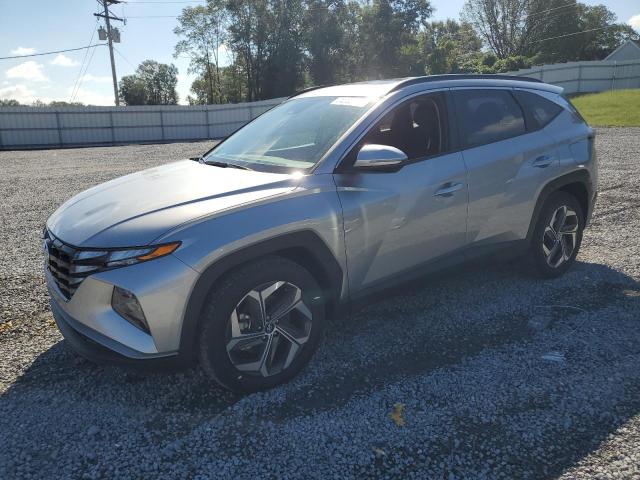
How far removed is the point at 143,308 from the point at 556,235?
12.1 ft

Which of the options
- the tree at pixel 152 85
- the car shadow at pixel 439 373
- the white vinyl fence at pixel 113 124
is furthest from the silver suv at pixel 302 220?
the tree at pixel 152 85

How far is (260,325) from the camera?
9.61 ft

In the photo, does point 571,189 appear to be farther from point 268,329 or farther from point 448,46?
point 448,46

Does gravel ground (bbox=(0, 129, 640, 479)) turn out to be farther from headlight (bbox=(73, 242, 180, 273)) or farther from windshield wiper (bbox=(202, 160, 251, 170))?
windshield wiper (bbox=(202, 160, 251, 170))

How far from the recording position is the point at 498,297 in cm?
439

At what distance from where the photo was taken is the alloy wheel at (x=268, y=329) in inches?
113

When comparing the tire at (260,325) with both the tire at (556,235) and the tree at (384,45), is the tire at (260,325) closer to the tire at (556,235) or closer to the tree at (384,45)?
the tire at (556,235)

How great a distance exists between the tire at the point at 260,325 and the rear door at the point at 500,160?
59.8 inches

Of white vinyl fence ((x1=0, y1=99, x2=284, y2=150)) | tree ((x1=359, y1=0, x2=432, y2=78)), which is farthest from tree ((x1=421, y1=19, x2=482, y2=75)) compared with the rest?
white vinyl fence ((x1=0, y1=99, x2=284, y2=150))

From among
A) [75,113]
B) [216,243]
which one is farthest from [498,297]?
[75,113]

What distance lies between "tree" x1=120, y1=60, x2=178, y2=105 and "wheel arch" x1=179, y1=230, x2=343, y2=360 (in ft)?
205

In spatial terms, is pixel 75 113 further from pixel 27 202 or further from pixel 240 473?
pixel 240 473

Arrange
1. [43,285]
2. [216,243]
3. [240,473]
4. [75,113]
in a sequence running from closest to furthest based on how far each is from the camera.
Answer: [240,473] → [216,243] → [43,285] → [75,113]

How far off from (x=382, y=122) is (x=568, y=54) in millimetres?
72127
